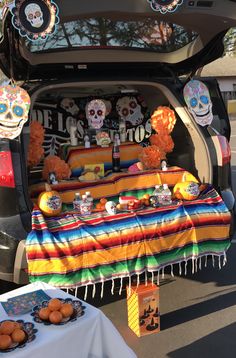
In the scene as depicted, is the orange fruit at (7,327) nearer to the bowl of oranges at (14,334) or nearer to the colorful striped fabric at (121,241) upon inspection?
the bowl of oranges at (14,334)

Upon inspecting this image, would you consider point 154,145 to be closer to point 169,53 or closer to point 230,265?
point 169,53

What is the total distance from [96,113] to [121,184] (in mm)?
1080

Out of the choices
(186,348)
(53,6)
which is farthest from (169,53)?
(186,348)

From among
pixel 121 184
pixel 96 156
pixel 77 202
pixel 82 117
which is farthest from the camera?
pixel 82 117

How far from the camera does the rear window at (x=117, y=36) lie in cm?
324

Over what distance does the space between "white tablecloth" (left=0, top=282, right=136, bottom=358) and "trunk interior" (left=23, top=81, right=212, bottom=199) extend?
1.93m

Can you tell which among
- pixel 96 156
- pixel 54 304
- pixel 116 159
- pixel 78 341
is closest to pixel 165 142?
pixel 116 159

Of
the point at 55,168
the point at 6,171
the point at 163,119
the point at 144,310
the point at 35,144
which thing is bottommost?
the point at 144,310

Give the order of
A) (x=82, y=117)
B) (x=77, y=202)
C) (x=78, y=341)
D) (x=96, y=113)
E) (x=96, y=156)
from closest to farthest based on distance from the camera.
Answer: (x=78, y=341) < (x=77, y=202) < (x=96, y=156) < (x=96, y=113) < (x=82, y=117)

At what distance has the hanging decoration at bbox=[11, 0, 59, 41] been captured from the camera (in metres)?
2.61

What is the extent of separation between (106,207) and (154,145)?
1240 millimetres

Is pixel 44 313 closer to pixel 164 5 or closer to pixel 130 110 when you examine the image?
pixel 164 5

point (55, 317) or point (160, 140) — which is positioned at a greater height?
point (160, 140)

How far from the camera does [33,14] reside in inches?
104
